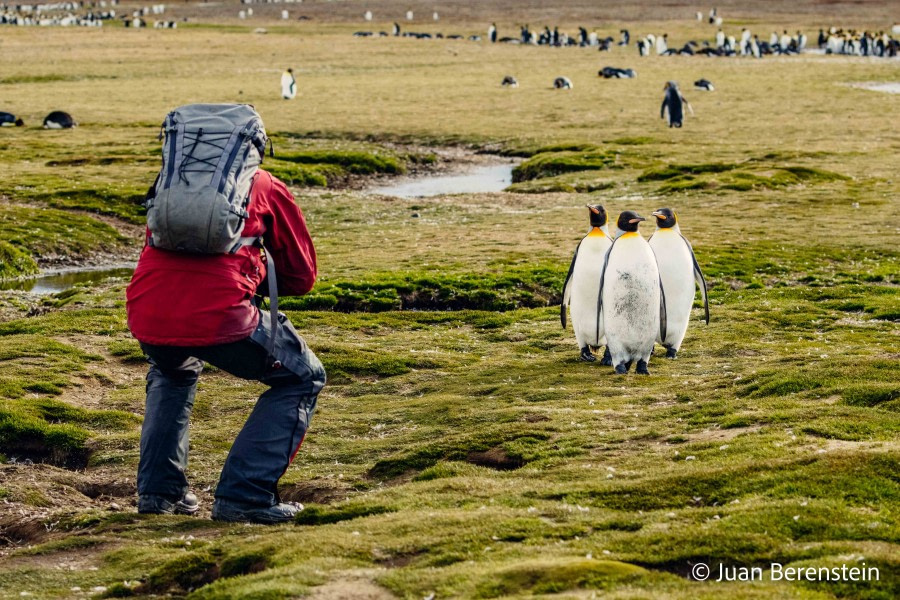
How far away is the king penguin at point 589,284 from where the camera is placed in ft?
46.3

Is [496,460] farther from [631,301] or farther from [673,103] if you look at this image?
[673,103]

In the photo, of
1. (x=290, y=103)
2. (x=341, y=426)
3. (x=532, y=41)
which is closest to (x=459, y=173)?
(x=290, y=103)

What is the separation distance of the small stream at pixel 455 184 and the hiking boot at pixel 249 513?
22656mm

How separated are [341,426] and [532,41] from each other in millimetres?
91166

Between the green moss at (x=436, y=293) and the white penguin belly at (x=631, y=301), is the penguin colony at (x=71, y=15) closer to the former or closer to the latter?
the green moss at (x=436, y=293)

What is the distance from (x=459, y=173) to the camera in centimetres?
3528

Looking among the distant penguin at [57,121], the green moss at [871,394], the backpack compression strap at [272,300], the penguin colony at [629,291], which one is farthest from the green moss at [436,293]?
the distant penguin at [57,121]

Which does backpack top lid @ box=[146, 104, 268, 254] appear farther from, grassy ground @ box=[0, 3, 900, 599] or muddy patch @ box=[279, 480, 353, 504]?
muddy patch @ box=[279, 480, 353, 504]

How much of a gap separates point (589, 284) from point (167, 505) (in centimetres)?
700

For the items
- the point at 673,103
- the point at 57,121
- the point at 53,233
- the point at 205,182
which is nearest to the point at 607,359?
the point at 205,182

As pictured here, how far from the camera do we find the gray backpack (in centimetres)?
733

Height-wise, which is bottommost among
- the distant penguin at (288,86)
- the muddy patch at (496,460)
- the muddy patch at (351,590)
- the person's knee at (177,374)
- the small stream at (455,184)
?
the small stream at (455,184)

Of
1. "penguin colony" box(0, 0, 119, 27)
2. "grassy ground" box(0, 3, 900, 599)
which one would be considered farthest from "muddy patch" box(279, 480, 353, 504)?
"penguin colony" box(0, 0, 119, 27)

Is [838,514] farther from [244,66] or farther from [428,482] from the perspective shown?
[244,66]
